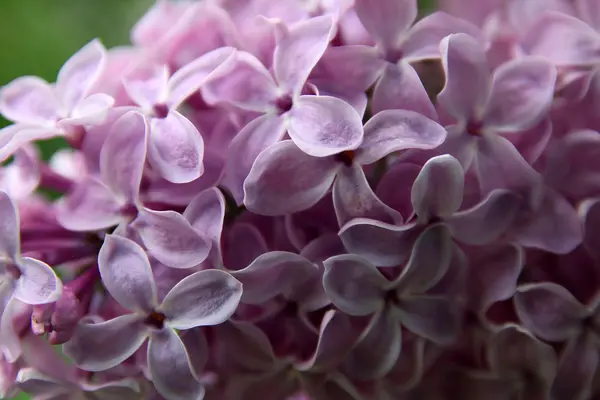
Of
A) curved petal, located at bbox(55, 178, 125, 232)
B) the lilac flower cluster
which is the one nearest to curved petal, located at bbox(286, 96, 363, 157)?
the lilac flower cluster

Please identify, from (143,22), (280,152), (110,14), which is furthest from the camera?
(110,14)

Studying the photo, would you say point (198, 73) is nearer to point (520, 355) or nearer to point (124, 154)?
point (124, 154)

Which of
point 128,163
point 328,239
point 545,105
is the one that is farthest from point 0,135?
point 545,105

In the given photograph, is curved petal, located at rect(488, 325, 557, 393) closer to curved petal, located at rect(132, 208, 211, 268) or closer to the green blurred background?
curved petal, located at rect(132, 208, 211, 268)

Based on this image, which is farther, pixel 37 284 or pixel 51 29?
pixel 51 29

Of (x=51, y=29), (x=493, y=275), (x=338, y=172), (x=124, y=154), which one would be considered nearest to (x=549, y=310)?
(x=493, y=275)

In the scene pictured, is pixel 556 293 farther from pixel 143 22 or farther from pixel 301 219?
pixel 143 22

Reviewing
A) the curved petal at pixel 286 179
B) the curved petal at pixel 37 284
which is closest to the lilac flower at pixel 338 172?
the curved petal at pixel 286 179
